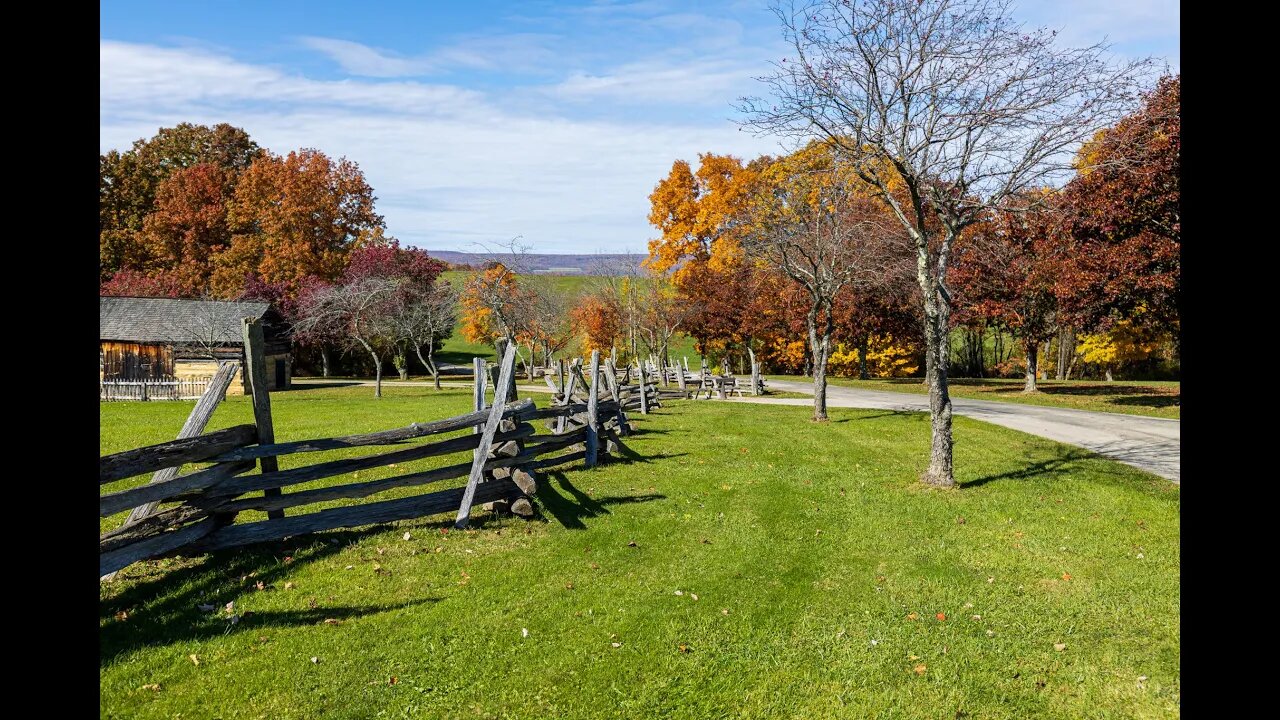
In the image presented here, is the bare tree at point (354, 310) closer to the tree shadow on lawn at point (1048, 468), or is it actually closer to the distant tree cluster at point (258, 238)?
the distant tree cluster at point (258, 238)

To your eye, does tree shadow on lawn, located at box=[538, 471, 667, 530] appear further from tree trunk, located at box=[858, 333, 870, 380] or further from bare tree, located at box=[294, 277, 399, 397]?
tree trunk, located at box=[858, 333, 870, 380]

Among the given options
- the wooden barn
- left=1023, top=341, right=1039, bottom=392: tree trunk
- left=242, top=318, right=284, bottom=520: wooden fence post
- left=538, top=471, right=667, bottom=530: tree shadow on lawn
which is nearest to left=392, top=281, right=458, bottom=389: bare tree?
the wooden barn

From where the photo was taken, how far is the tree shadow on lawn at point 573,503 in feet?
33.9

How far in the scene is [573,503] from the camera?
11148 millimetres

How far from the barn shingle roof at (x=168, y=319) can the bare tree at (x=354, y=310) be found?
3.18m

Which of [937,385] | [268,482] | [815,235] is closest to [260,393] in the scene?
[268,482]

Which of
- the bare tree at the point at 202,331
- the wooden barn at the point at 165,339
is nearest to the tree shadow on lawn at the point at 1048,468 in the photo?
the bare tree at the point at 202,331

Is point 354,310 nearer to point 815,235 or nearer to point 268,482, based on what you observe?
point 815,235

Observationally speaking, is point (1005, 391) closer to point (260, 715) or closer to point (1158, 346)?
point (1158, 346)

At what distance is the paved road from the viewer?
15000mm

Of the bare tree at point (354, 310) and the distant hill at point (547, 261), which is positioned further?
the distant hill at point (547, 261)

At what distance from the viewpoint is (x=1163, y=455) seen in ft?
49.3

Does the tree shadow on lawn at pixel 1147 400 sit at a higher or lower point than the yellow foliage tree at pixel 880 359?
lower
